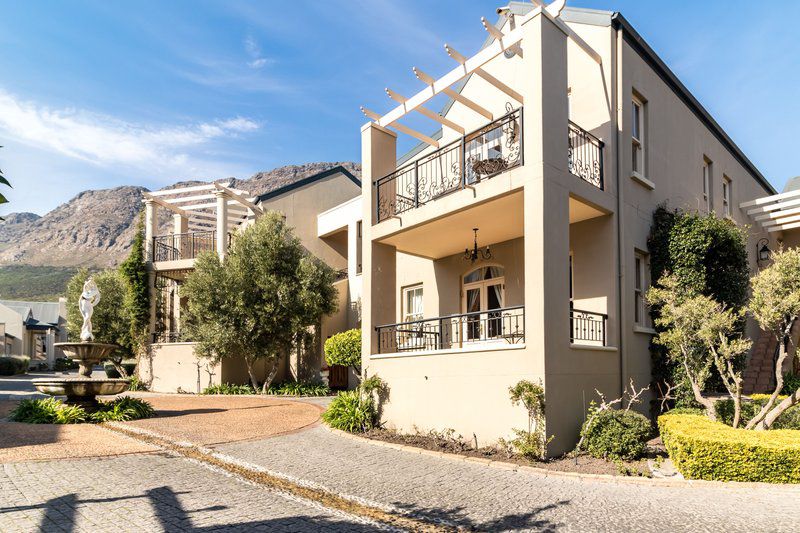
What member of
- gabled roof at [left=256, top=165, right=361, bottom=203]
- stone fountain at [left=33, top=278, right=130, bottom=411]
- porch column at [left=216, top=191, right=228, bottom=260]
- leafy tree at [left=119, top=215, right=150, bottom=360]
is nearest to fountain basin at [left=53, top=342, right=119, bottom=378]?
stone fountain at [left=33, top=278, right=130, bottom=411]

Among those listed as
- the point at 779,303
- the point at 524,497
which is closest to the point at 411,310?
the point at 779,303

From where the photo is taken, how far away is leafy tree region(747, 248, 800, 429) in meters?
8.65

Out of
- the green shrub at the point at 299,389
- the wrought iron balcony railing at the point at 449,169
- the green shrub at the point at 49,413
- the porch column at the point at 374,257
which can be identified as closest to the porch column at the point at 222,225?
the green shrub at the point at 299,389

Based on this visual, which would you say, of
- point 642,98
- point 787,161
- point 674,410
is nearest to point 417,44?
point 642,98

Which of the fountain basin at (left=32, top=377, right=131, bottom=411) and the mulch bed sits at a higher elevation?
the fountain basin at (left=32, top=377, right=131, bottom=411)

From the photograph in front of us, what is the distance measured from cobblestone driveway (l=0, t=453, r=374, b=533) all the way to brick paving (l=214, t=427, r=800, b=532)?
1039mm

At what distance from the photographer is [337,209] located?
22.6 metres

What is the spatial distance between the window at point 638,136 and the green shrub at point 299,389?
12.1m

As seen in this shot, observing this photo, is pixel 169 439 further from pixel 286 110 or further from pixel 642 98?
pixel 286 110

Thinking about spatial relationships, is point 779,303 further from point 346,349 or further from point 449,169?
point 346,349

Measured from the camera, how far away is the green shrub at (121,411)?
40.8 feet

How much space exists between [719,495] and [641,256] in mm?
6189

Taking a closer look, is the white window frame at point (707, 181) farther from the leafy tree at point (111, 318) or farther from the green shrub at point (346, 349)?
the leafy tree at point (111, 318)

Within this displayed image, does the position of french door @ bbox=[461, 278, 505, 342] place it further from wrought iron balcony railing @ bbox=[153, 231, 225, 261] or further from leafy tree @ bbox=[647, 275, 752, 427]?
wrought iron balcony railing @ bbox=[153, 231, 225, 261]
